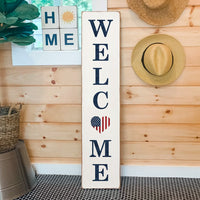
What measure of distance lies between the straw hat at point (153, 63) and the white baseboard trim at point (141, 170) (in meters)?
0.66

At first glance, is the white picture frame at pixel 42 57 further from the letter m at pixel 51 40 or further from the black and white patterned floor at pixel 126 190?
the black and white patterned floor at pixel 126 190

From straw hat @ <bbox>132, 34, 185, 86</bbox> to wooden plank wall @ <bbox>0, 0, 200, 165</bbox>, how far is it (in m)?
0.05

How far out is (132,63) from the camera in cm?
171

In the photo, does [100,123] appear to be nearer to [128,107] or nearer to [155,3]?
[128,107]

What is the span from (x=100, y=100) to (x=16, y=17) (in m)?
0.73

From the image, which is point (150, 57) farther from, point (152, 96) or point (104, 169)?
point (104, 169)

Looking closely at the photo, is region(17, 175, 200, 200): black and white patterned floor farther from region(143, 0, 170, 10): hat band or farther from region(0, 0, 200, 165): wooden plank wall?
region(143, 0, 170, 10): hat band

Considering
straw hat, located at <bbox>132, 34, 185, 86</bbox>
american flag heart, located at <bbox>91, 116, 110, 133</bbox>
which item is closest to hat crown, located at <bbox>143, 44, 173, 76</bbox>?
straw hat, located at <bbox>132, 34, 185, 86</bbox>

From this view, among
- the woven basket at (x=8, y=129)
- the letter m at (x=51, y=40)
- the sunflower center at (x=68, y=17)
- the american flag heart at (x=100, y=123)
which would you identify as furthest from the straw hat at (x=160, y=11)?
the woven basket at (x=8, y=129)

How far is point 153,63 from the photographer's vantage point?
1.56 meters

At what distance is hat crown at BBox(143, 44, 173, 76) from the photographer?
1552 mm

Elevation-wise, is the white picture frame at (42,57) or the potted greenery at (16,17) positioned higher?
the potted greenery at (16,17)

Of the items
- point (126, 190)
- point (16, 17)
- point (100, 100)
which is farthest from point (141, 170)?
point (16, 17)

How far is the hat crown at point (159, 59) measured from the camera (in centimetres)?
155
